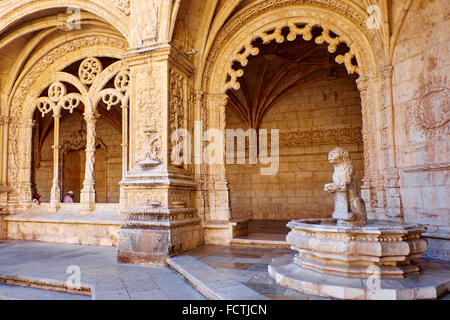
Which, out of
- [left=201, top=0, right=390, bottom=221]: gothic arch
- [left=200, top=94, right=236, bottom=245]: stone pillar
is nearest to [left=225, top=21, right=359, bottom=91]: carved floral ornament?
[left=201, top=0, right=390, bottom=221]: gothic arch

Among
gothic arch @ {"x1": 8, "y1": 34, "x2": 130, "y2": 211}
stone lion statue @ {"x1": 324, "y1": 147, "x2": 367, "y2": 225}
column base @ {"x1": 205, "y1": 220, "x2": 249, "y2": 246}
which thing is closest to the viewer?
stone lion statue @ {"x1": 324, "y1": 147, "x2": 367, "y2": 225}

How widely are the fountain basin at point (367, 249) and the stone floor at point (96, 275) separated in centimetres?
132

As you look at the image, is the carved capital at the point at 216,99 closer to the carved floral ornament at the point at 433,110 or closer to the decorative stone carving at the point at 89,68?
the decorative stone carving at the point at 89,68

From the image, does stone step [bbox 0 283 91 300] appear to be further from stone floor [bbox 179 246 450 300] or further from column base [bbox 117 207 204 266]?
stone floor [bbox 179 246 450 300]

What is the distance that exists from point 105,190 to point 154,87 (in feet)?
25.8

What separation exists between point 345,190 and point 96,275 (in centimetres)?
316

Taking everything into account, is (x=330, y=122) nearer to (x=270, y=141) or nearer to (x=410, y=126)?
(x=270, y=141)

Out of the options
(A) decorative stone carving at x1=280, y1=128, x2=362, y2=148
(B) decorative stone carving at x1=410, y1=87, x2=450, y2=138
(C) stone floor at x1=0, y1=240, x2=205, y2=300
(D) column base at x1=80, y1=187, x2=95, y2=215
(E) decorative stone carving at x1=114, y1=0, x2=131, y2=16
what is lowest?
(C) stone floor at x1=0, y1=240, x2=205, y2=300

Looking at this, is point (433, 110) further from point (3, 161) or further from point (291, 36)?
point (3, 161)

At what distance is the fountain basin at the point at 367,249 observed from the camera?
10.8ft

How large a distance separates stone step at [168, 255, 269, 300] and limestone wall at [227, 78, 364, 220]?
6170 mm

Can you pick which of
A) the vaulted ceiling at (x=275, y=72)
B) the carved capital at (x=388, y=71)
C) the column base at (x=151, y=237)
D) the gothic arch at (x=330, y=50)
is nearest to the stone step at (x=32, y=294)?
the column base at (x=151, y=237)

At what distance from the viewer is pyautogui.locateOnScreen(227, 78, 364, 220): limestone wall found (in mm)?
9914

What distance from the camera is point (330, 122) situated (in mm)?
10086
